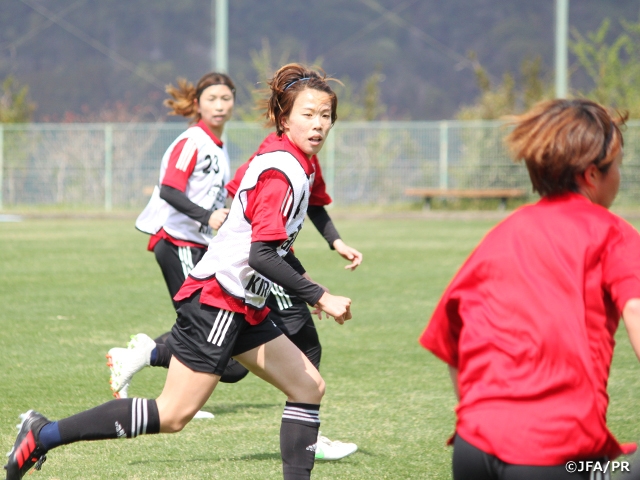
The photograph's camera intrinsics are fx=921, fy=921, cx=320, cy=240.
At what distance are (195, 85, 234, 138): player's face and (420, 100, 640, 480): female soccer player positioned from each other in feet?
11.3

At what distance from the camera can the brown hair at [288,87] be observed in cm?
360

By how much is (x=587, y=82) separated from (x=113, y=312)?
95.9ft

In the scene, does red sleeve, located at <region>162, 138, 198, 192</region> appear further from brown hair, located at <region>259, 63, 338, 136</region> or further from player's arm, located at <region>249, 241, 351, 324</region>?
player's arm, located at <region>249, 241, 351, 324</region>

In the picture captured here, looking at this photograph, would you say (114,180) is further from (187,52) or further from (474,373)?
(474,373)

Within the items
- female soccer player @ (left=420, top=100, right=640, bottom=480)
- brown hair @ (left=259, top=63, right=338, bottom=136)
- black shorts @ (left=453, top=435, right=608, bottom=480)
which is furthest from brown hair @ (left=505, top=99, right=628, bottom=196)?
brown hair @ (left=259, top=63, right=338, bottom=136)

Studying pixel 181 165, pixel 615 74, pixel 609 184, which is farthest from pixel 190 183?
pixel 615 74

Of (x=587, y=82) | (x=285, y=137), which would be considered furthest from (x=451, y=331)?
(x=587, y=82)

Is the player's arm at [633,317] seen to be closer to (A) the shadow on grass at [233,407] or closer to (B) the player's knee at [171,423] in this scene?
(B) the player's knee at [171,423]

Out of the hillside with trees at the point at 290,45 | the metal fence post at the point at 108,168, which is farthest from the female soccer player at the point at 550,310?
the hillside with trees at the point at 290,45

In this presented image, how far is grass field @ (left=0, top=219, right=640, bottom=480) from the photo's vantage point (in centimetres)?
434

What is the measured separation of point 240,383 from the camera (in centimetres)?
603

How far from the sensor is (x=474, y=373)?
2.23 metres

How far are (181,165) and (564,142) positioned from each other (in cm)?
336

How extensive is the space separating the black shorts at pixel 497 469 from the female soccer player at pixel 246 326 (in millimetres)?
1098
